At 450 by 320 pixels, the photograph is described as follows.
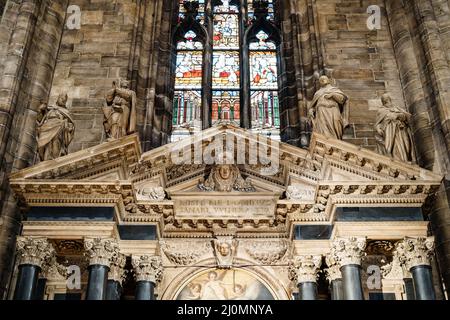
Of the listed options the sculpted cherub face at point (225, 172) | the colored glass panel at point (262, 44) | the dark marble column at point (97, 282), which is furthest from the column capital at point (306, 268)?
the colored glass panel at point (262, 44)

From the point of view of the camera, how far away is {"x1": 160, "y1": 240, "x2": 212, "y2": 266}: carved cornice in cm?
1369

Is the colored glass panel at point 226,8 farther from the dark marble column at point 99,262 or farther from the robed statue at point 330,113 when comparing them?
the dark marble column at point 99,262

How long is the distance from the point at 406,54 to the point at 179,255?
27.0ft

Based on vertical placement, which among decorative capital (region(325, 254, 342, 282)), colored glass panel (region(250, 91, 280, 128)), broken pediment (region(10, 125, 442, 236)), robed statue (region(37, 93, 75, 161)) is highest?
colored glass panel (region(250, 91, 280, 128))

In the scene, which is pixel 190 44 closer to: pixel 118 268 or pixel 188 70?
pixel 188 70

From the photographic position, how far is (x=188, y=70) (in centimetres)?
1892

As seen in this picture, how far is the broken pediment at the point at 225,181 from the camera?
12.9 m

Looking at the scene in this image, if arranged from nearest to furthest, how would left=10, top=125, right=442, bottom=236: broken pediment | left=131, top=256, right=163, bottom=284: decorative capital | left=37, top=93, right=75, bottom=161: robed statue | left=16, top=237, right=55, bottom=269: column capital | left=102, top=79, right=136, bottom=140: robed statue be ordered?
left=16, top=237, right=55, bottom=269: column capital
left=131, top=256, right=163, bottom=284: decorative capital
left=10, top=125, right=442, bottom=236: broken pediment
left=37, top=93, right=75, bottom=161: robed statue
left=102, top=79, right=136, bottom=140: robed statue

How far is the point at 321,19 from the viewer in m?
18.9

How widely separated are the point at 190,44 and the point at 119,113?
5847 mm

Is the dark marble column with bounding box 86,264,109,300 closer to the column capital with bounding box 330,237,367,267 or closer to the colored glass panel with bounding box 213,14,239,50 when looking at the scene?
the column capital with bounding box 330,237,367,267

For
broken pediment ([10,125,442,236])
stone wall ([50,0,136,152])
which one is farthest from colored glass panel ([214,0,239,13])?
broken pediment ([10,125,442,236])

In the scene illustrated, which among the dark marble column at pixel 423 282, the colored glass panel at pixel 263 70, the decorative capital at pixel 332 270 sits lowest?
the dark marble column at pixel 423 282
